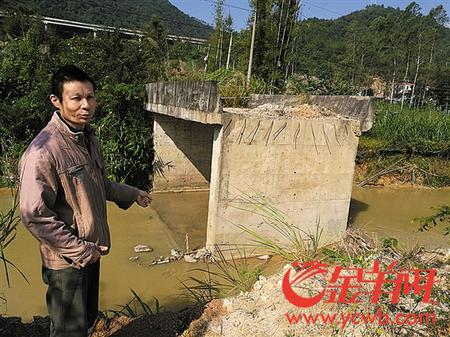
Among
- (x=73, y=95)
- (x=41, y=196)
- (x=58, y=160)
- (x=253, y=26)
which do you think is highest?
(x=253, y=26)

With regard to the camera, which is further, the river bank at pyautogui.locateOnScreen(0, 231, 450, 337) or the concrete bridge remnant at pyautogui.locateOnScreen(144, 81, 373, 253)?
the concrete bridge remnant at pyautogui.locateOnScreen(144, 81, 373, 253)

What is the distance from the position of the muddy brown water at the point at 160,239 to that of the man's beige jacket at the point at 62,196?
8.43ft

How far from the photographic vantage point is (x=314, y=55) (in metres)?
35.0

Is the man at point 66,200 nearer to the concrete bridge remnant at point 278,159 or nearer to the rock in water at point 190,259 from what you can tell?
the concrete bridge remnant at point 278,159

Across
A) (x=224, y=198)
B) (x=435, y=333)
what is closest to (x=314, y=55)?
(x=224, y=198)

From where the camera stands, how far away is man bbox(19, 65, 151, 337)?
4.95ft

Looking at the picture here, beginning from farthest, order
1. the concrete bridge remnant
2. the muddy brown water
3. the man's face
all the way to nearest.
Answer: the concrete bridge remnant, the muddy brown water, the man's face

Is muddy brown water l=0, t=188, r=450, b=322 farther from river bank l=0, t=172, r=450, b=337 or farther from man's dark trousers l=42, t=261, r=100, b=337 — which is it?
man's dark trousers l=42, t=261, r=100, b=337

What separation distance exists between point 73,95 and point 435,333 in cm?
206

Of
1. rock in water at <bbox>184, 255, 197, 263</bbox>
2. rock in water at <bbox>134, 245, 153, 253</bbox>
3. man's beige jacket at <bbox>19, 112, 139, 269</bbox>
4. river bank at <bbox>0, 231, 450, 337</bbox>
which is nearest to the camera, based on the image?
man's beige jacket at <bbox>19, 112, 139, 269</bbox>

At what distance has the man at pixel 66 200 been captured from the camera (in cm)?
151

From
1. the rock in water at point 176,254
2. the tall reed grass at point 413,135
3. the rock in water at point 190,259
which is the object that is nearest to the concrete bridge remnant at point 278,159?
the rock in water at point 190,259

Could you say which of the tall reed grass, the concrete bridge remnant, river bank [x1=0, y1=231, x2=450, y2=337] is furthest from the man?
the tall reed grass

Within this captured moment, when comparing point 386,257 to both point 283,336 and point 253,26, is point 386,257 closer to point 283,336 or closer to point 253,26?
point 283,336
